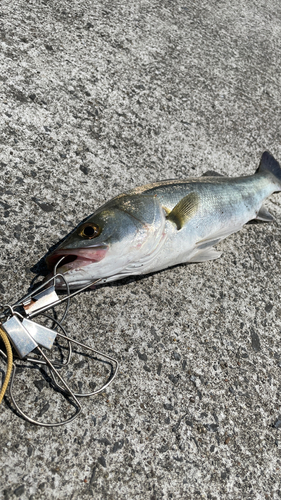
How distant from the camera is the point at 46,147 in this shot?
→ 2.83 m

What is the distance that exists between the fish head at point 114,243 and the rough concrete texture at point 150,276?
0.82 ft

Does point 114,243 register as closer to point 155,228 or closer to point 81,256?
point 81,256

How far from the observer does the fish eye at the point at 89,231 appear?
211cm

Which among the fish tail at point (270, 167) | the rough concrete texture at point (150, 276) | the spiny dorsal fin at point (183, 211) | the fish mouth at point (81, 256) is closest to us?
the rough concrete texture at point (150, 276)

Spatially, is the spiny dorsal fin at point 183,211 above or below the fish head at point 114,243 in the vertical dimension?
above

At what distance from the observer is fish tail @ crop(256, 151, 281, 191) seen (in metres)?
3.38

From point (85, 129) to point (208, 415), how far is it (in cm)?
234

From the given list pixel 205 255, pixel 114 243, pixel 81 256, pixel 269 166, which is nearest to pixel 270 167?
pixel 269 166

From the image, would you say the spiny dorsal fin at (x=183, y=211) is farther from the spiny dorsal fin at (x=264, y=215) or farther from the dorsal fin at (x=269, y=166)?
the dorsal fin at (x=269, y=166)

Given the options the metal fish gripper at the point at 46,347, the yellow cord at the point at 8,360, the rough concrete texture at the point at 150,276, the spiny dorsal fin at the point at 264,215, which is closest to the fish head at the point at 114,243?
the metal fish gripper at the point at 46,347

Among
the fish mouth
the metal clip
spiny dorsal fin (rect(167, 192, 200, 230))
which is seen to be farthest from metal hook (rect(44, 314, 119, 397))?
spiny dorsal fin (rect(167, 192, 200, 230))

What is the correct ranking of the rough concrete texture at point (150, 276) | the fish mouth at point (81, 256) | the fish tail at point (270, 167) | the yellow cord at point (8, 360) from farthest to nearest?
1. the fish tail at point (270, 167)
2. the fish mouth at point (81, 256)
3. the rough concrete texture at point (150, 276)
4. the yellow cord at point (8, 360)

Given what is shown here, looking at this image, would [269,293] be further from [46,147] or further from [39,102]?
[39,102]

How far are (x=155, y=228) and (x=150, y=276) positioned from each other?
39 centimetres
